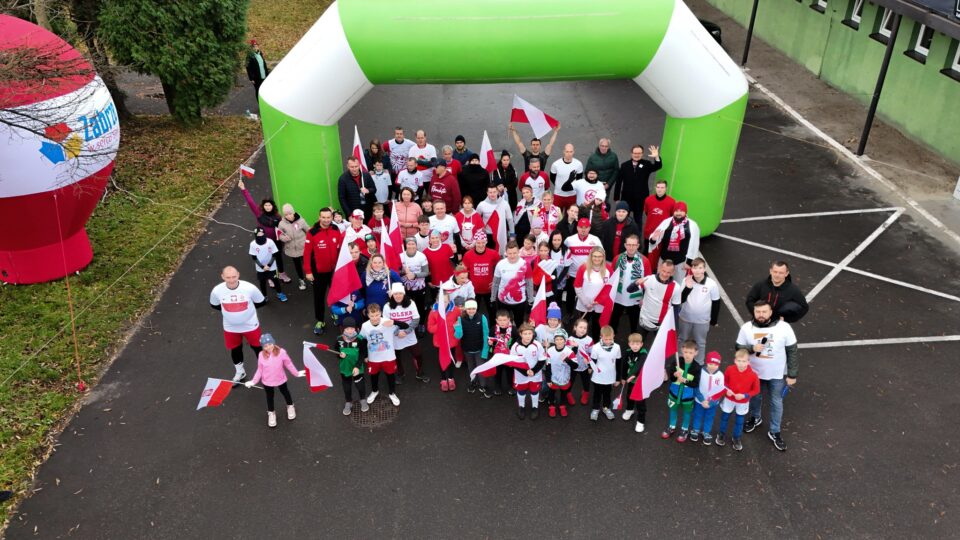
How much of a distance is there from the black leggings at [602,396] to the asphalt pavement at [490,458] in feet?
0.74

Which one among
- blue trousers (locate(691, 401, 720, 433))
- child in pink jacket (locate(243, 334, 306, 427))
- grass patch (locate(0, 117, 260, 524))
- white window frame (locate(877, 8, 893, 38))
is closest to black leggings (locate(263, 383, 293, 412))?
child in pink jacket (locate(243, 334, 306, 427))

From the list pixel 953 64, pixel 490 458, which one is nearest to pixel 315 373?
pixel 490 458

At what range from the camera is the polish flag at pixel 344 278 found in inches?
340

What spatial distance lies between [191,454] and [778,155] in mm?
13009

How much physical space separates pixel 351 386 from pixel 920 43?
49.3ft

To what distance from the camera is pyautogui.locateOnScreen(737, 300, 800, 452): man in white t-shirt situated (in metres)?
7.36

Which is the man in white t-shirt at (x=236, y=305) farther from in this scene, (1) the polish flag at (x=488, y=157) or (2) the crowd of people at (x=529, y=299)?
(1) the polish flag at (x=488, y=157)

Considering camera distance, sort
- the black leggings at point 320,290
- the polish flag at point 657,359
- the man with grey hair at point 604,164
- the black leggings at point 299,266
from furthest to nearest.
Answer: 1. the man with grey hair at point 604,164
2. the black leggings at point 299,266
3. the black leggings at point 320,290
4. the polish flag at point 657,359

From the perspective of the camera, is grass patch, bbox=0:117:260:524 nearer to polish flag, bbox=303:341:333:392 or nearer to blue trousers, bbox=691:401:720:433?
polish flag, bbox=303:341:333:392

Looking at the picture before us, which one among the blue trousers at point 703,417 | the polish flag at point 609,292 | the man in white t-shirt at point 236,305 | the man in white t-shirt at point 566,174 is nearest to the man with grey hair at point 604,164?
the man in white t-shirt at point 566,174

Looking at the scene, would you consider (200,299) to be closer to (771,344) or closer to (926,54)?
(771,344)

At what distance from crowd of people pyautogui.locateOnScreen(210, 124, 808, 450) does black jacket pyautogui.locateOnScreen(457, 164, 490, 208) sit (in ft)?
0.09

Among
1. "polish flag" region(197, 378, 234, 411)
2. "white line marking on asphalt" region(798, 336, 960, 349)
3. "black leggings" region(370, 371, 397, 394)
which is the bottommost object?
"black leggings" region(370, 371, 397, 394)

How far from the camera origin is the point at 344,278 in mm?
8688
